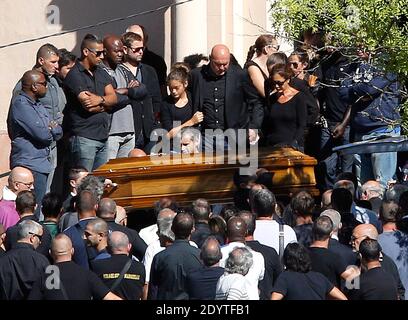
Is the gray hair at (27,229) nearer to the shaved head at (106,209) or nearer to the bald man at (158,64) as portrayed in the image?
the shaved head at (106,209)

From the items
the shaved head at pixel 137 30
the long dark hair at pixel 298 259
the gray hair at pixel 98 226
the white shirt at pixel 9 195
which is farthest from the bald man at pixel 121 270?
the shaved head at pixel 137 30

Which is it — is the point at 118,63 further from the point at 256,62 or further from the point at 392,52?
the point at 392,52

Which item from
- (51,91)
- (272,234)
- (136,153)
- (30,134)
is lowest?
(272,234)

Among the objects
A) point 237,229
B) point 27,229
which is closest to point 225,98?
point 237,229

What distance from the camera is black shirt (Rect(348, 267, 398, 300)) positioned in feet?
47.7

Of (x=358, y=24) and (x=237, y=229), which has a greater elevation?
(x=358, y=24)

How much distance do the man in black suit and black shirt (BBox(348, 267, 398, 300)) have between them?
5.10 meters

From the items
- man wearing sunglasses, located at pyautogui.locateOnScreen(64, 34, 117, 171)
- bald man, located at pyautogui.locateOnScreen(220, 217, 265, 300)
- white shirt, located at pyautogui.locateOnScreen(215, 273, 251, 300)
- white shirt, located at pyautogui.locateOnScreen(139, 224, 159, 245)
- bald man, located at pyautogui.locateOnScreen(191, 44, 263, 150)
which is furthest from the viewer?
→ bald man, located at pyautogui.locateOnScreen(191, 44, 263, 150)

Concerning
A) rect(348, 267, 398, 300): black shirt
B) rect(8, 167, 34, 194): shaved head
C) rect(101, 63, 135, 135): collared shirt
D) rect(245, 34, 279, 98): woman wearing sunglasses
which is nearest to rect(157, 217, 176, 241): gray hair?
rect(348, 267, 398, 300): black shirt

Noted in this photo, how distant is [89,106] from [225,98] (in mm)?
1540

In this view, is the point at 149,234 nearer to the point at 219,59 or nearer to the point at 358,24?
the point at 358,24

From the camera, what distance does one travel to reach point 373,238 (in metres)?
15.3

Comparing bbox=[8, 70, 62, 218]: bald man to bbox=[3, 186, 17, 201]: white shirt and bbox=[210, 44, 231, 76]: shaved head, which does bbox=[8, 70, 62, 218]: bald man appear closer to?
bbox=[3, 186, 17, 201]: white shirt

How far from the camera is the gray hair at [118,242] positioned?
49.5 ft
